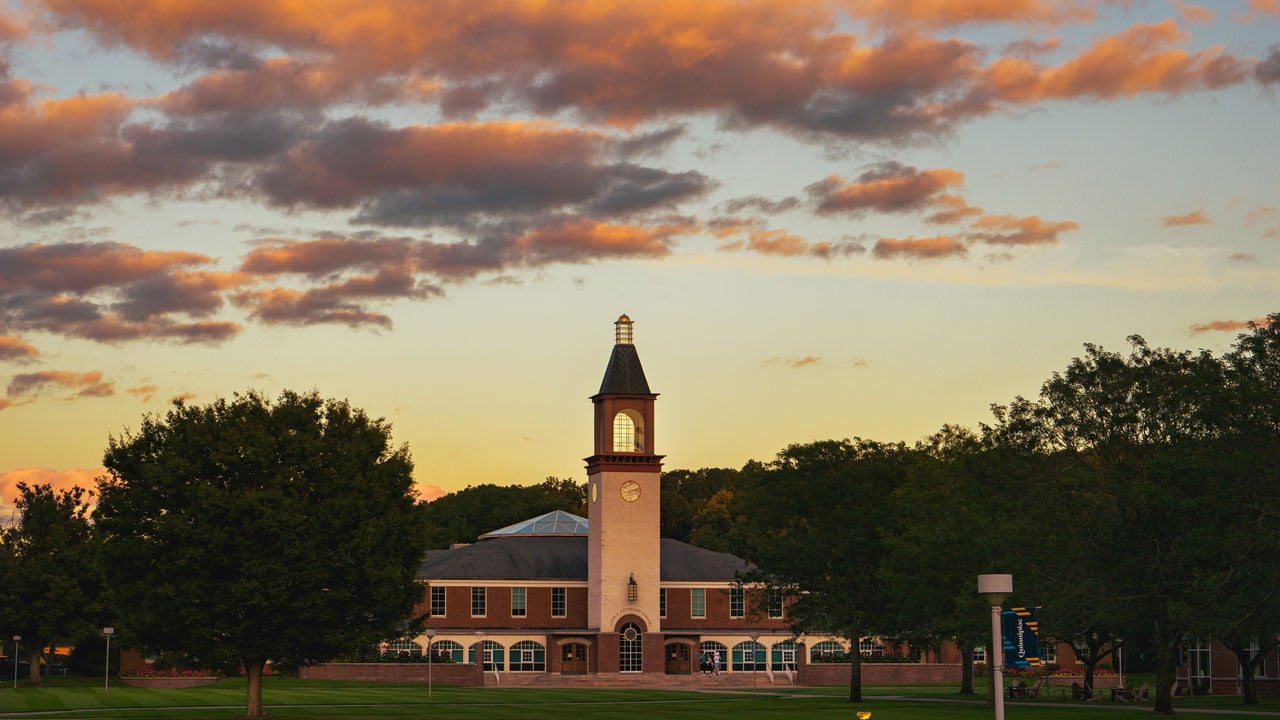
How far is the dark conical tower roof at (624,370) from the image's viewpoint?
104 metres

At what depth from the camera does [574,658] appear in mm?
103062

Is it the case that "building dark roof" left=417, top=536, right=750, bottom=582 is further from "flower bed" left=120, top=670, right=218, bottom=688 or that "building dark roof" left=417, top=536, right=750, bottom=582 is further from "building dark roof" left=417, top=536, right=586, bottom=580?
"flower bed" left=120, top=670, right=218, bottom=688

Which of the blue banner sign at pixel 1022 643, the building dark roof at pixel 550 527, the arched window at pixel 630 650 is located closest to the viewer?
the blue banner sign at pixel 1022 643

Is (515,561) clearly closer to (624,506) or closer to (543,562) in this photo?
(543,562)

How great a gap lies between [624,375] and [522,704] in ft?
150

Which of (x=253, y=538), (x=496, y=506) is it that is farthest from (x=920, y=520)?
(x=496, y=506)

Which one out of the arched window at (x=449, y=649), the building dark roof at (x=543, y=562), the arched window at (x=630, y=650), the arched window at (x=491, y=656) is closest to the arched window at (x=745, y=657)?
the building dark roof at (x=543, y=562)

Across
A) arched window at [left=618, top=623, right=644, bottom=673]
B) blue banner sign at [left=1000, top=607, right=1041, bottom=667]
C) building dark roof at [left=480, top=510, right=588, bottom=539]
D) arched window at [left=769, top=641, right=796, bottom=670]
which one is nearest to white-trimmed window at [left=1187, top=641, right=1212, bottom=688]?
arched window at [left=769, top=641, right=796, bottom=670]

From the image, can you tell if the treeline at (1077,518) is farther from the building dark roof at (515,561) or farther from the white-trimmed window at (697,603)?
the building dark roof at (515,561)

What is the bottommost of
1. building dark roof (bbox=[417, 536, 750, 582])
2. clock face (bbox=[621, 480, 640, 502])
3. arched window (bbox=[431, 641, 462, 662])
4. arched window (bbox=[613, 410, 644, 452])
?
arched window (bbox=[431, 641, 462, 662])

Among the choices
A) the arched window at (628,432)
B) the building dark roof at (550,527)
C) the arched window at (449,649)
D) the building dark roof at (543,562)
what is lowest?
the arched window at (449,649)

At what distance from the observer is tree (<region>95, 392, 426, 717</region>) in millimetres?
46375

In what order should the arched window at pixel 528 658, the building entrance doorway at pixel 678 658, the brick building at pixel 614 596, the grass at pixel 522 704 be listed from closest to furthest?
the grass at pixel 522 704 < the brick building at pixel 614 596 < the arched window at pixel 528 658 < the building entrance doorway at pixel 678 658

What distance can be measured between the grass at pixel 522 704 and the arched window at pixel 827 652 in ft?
68.5
